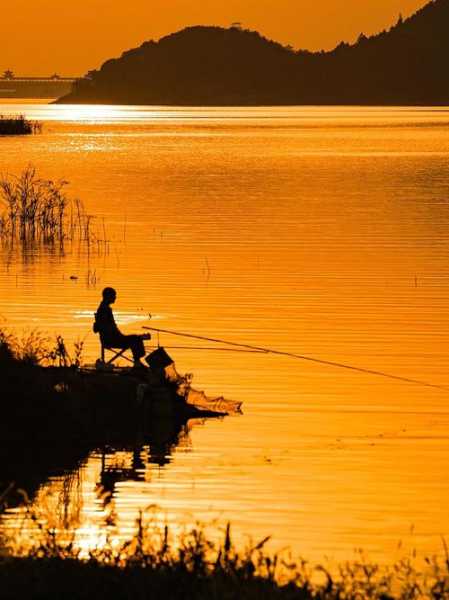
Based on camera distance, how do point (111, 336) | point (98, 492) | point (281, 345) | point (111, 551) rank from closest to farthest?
1. point (111, 551)
2. point (98, 492)
3. point (111, 336)
4. point (281, 345)

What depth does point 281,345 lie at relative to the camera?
28.7 m

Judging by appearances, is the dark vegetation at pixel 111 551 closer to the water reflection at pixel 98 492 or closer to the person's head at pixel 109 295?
the water reflection at pixel 98 492

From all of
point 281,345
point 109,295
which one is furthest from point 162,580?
point 281,345

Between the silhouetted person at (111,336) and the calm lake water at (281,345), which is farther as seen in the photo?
the silhouetted person at (111,336)

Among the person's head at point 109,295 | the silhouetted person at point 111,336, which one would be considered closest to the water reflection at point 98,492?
the silhouetted person at point 111,336

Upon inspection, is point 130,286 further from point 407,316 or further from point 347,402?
point 347,402

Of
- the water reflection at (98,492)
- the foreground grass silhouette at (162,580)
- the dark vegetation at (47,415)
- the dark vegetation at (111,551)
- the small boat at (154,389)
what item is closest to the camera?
the foreground grass silhouette at (162,580)

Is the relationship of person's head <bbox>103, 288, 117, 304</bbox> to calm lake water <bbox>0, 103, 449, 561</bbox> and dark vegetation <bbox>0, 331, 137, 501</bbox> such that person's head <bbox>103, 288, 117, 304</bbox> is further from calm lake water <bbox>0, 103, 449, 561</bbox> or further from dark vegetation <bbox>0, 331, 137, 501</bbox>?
calm lake water <bbox>0, 103, 449, 561</bbox>

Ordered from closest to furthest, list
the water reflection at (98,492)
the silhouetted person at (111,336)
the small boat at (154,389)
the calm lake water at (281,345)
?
1. the water reflection at (98,492)
2. the calm lake water at (281,345)
3. the small boat at (154,389)
4. the silhouetted person at (111,336)

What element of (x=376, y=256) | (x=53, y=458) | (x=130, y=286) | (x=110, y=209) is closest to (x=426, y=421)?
(x=53, y=458)

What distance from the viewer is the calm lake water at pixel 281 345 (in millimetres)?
17125

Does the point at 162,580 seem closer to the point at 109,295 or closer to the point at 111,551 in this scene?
the point at 111,551

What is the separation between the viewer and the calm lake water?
56.2 feet

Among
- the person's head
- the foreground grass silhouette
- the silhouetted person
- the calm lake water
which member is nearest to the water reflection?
the calm lake water
